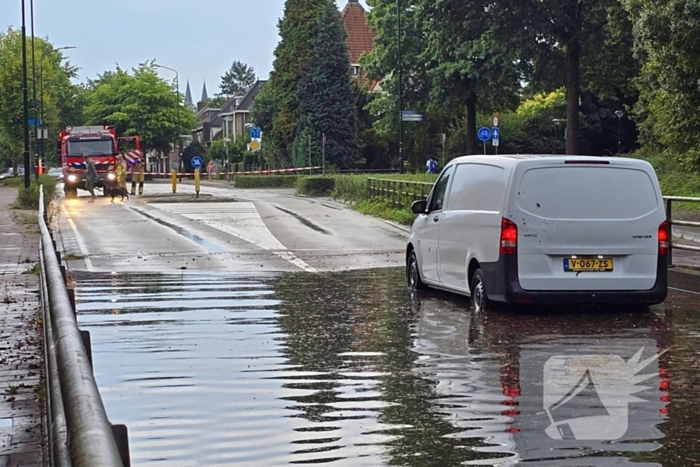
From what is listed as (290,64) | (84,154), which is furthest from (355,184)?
(290,64)

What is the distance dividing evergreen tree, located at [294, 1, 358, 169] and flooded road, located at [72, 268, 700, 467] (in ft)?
208

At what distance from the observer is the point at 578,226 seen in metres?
11.8

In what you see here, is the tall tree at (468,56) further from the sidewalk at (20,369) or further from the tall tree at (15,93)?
the sidewalk at (20,369)

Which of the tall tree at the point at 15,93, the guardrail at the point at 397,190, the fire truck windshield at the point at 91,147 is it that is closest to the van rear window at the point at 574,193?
the guardrail at the point at 397,190

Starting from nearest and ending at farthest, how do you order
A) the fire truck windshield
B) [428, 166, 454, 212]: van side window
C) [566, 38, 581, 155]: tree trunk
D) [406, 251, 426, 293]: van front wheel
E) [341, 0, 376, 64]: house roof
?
[428, 166, 454, 212]: van side window < [406, 251, 426, 293]: van front wheel < [566, 38, 581, 155]: tree trunk < the fire truck windshield < [341, 0, 376, 64]: house roof

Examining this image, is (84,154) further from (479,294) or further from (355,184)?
(479,294)

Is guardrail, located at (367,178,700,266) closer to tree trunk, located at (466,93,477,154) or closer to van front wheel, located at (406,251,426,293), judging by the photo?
van front wheel, located at (406,251,426,293)

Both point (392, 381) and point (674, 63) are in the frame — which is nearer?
point (392, 381)

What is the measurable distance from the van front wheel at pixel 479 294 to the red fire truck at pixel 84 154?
115 feet

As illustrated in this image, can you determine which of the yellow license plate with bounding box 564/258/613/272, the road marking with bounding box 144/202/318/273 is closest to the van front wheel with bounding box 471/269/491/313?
the yellow license plate with bounding box 564/258/613/272

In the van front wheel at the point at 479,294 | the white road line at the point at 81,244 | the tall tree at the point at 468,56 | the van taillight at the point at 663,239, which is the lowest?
the white road line at the point at 81,244

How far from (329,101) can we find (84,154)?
1206 inches

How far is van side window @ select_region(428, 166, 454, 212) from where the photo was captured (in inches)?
552

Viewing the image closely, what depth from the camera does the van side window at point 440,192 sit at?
14031 mm
